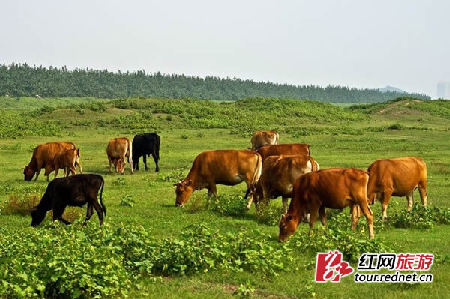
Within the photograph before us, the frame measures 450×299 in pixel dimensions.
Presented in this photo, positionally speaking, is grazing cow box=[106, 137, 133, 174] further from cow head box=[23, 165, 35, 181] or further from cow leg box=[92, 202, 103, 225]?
cow leg box=[92, 202, 103, 225]

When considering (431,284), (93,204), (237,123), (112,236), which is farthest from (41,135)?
(431,284)

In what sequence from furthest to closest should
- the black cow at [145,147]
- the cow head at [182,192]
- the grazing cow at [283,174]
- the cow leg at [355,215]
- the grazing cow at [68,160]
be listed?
the black cow at [145,147] < the grazing cow at [68,160] < the cow head at [182,192] < the grazing cow at [283,174] < the cow leg at [355,215]

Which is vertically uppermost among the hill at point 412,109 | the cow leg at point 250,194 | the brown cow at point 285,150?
the hill at point 412,109

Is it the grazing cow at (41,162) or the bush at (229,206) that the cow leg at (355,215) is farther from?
the grazing cow at (41,162)

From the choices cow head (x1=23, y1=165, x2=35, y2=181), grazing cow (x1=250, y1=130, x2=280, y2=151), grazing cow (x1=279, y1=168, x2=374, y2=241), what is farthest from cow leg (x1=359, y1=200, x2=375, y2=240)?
grazing cow (x1=250, y1=130, x2=280, y2=151)

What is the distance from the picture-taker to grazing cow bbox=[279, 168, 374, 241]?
1311 cm

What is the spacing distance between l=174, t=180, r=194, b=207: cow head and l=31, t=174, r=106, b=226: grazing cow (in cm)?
334

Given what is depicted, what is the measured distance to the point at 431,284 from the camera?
9891 mm

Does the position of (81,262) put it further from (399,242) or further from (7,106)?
(7,106)

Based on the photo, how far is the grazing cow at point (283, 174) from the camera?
16047mm

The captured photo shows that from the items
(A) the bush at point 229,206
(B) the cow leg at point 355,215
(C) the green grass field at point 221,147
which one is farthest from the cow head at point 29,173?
(B) the cow leg at point 355,215

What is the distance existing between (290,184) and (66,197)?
Answer: 6.08m

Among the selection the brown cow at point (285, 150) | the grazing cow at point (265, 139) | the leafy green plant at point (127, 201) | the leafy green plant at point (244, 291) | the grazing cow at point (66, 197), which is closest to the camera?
the leafy green plant at point (244, 291)

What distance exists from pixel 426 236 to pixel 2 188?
1511cm
